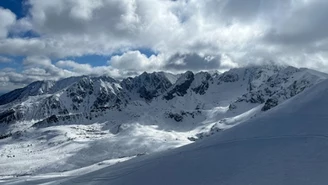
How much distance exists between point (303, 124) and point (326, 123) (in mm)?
2222

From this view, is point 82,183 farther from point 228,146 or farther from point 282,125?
point 282,125

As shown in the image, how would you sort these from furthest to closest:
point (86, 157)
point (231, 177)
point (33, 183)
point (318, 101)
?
point (86, 157) → point (33, 183) → point (318, 101) → point (231, 177)

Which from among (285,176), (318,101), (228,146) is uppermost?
(318,101)

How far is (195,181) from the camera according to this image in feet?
98.0

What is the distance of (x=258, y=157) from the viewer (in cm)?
3070

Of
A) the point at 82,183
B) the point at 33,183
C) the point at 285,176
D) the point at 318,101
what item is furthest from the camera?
the point at 33,183

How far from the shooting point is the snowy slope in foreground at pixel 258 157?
88.5 ft

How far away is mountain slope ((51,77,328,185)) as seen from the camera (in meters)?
27.0

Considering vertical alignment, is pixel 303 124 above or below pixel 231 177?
above

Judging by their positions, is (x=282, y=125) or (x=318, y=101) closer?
(x=282, y=125)

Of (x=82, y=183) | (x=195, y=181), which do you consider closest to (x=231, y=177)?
(x=195, y=181)

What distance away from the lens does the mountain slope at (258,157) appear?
27000mm

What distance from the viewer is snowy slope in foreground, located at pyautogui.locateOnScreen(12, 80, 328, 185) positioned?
27.0 metres

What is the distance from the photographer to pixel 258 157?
1209 inches
